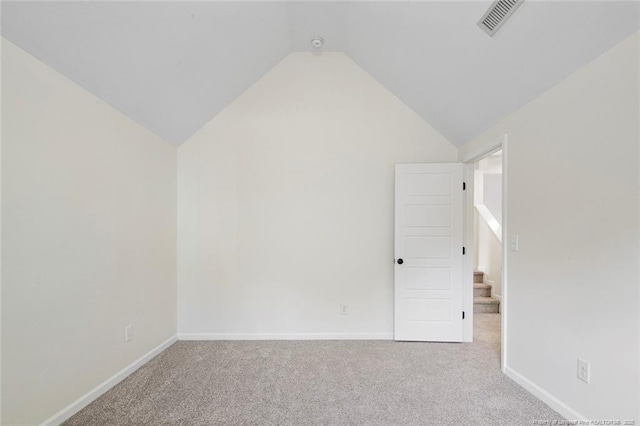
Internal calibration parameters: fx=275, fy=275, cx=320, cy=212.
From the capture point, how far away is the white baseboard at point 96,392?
1757mm

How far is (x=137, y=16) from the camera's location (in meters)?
1.79

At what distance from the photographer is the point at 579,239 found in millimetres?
1694

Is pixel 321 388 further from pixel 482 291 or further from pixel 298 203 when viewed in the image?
pixel 482 291

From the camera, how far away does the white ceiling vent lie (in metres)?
1.61

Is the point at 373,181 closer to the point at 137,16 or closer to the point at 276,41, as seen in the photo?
the point at 276,41

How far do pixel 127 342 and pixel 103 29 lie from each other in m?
2.38

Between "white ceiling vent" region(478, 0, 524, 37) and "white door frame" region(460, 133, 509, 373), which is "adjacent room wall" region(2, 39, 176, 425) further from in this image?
"white door frame" region(460, 133, 509, 373)

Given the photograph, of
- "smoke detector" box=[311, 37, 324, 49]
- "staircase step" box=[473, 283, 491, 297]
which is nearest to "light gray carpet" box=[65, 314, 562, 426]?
"staircase step" box=[473, 283, 491, 297]

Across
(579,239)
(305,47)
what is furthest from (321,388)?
(305,47)

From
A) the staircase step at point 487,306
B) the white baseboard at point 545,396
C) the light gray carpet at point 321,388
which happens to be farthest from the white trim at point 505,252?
the staircase step at point 487,306

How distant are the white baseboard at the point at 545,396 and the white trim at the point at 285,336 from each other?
1.18 metres

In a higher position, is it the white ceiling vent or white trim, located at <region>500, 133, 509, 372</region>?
the white ceiling vent

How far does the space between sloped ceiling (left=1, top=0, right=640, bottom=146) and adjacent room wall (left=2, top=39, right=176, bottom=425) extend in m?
0.21

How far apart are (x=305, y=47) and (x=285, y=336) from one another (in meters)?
3.28
